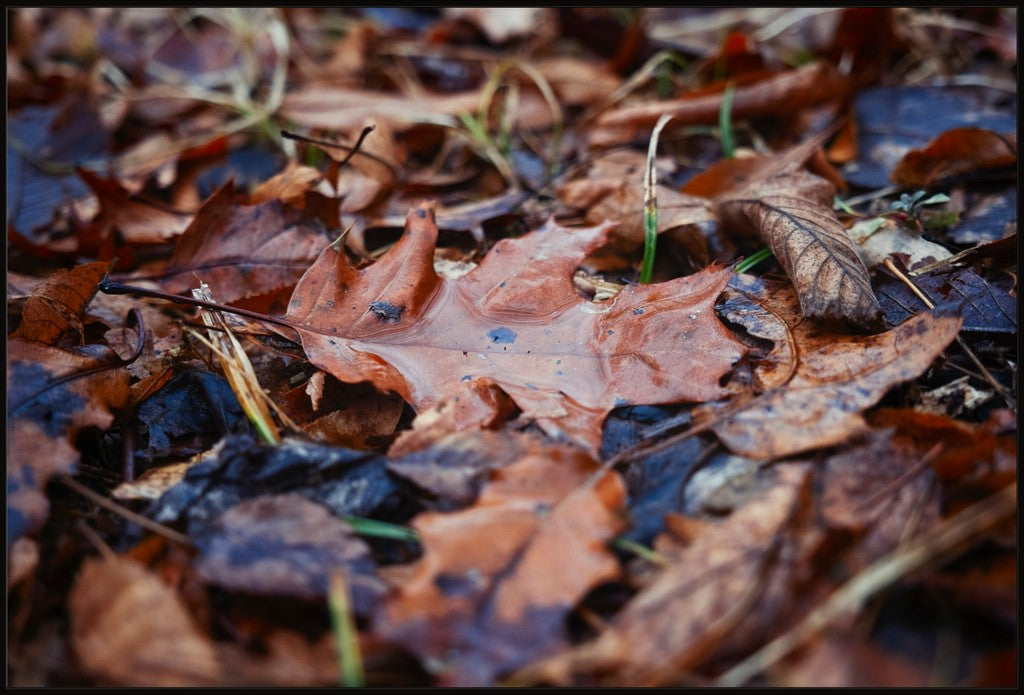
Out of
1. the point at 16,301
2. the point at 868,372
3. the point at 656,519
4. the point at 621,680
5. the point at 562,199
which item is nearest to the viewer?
the point at 621,680

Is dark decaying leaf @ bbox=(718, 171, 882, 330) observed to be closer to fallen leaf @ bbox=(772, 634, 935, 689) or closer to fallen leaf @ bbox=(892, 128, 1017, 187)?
fallen leaf @ bbox=(892, 128, 1017, 187)

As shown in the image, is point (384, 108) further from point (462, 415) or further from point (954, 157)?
point (954, 157)

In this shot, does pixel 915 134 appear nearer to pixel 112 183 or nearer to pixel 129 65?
pixel 112 183

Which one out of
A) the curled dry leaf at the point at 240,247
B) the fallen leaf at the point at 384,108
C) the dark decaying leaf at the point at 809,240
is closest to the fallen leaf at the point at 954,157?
the dark decaying leaf at the point at 809,240

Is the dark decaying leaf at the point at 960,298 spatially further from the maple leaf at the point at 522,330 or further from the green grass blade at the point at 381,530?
the green grass blade at the point at 381,530

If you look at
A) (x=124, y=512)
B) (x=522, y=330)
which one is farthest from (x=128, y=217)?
(x=522, y=330)

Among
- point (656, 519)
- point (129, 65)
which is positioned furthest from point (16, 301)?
point (129, 65)
